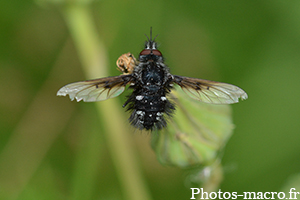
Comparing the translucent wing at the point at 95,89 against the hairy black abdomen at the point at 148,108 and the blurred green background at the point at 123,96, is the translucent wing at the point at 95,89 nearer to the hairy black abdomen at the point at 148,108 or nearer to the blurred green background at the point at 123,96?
the hairy black abdomen at the point at 148,108

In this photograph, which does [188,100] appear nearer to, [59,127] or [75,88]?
[75,88]

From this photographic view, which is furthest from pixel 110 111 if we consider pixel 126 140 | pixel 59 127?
pixel 59 127

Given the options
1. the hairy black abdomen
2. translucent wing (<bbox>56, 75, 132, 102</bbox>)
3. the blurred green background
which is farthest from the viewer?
the blurred green background

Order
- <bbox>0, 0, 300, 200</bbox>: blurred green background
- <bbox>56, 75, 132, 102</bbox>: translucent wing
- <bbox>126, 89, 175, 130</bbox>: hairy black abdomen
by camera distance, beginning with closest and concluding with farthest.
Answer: <bbox>56, 75, 132, 102</bbox>: translucent wing
<bbox>126, 89, 175, 130</bbox>: hairy black abdomen
<bbox>0, 0, 300, 200</bbox>: blurred green background

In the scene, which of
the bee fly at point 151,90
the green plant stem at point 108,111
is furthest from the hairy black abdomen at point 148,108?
the green plant stem at point 108,111

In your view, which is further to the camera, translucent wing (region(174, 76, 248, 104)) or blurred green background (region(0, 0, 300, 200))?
blurred green background (region(0, 0, 300, 200))

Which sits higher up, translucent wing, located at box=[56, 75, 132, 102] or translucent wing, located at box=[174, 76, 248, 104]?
translucent wing, located at box=[174, 76, 248, 104]

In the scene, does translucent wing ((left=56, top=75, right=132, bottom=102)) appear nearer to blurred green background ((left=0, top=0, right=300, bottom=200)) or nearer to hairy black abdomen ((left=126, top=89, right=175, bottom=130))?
hairy black abdomen ((left=126, top=89, right=175, bottom=130))

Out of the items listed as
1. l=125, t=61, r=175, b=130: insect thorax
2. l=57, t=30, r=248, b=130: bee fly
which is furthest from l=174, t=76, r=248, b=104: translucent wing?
l=125, t=61, r=175, b=130: insect thorax
